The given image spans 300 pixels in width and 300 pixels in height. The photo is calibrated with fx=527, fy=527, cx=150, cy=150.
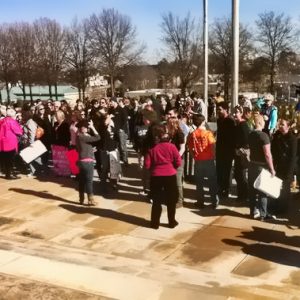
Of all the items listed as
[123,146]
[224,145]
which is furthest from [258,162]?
[123,146]

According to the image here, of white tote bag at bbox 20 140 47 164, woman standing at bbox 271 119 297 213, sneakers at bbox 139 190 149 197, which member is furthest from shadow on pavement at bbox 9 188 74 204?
woman standing at bbox 271 119 297 213

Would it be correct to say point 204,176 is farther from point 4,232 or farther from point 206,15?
point 206,15

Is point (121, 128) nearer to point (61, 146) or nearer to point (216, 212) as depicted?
point (61, 146)

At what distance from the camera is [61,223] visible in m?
8.59

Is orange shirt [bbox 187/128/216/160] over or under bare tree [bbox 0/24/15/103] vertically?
under

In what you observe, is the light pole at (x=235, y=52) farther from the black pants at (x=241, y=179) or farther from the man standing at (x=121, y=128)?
the man standing at (x=121, y=128)

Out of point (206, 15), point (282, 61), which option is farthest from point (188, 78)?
point (206, 15)

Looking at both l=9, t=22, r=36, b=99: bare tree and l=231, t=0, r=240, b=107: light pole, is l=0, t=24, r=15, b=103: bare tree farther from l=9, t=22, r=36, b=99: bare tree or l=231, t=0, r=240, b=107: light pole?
l=231, t=0, r=240, b=107: light pole

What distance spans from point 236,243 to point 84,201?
141 inches

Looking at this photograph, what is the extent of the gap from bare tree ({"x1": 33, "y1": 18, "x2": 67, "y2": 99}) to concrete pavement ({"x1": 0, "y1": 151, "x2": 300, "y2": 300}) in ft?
144

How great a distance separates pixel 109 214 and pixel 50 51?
4680 centimetres

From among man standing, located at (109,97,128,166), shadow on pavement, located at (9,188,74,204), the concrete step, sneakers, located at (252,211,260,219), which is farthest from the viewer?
man standing, located at (109,97,128,166)

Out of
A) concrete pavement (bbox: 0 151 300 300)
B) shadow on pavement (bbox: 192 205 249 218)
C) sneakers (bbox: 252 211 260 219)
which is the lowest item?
concrete pavement (bbox: 0 151 300 300)

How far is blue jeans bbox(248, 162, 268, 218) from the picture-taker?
320 inches
